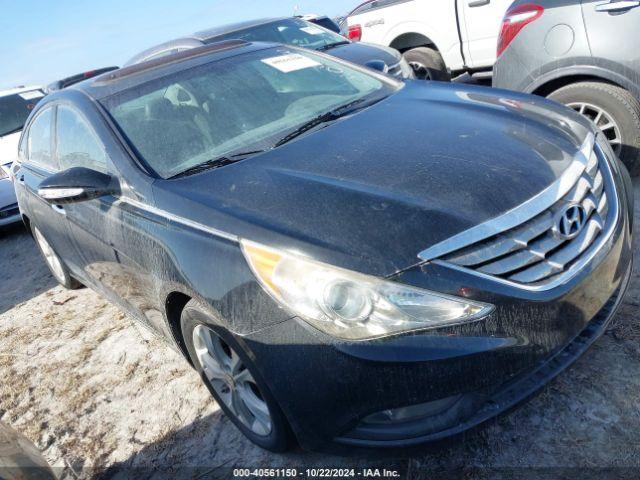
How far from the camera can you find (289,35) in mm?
7012

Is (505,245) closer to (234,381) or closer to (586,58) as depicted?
(234,381)

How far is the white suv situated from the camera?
6.55 meters

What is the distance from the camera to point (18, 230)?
6.86 meters

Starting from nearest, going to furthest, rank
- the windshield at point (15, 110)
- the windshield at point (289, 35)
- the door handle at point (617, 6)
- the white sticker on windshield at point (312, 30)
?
the door handle at point (617, 6) < the windshield at point (289, 35) < the white sticker on windshield at point (312, 30) < the windshield at point (15, 110)

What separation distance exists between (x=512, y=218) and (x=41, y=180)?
10.0 feet

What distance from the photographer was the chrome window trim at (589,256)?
1.66m

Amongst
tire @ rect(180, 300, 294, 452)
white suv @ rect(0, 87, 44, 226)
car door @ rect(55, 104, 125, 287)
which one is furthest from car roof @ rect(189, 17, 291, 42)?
tire @ rect(180, 300, 294, 452)

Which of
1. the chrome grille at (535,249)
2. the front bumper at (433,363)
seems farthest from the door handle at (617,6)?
the front bumper at (433,363)

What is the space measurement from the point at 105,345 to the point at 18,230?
4.19 metres

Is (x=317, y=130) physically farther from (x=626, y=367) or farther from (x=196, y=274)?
(x=626, y=367)

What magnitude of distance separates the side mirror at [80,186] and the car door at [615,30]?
3.03 meters

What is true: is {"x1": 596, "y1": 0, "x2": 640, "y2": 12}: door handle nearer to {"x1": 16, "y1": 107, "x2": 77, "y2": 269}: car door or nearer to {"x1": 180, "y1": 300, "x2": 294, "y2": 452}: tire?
{"x1": 180, "y1": 300, "x2": 294, "y2": 452}: tire

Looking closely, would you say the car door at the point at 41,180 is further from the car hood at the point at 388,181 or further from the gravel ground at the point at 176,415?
the car hood at the point at 388,181

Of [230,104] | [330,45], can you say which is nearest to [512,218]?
[230,104]
